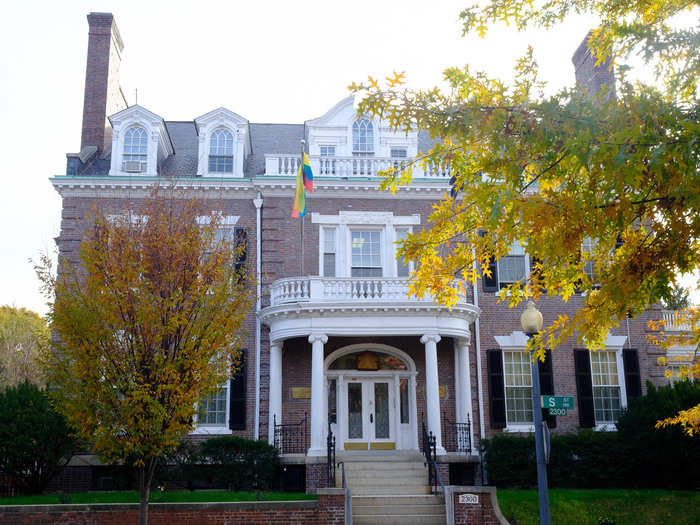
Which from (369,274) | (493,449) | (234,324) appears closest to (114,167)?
(369,274)

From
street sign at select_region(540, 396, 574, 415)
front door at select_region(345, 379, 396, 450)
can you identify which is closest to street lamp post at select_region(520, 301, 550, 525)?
street sign at select_region(540, 396, 574, 415)

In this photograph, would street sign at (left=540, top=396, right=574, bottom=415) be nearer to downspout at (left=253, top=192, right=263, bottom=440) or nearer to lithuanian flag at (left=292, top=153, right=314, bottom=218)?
downspout at (left=253, top=192, right=263, bottom=440)

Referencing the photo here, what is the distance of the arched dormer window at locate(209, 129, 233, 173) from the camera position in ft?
74.9

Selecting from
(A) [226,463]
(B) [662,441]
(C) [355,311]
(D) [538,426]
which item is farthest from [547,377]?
(A) [226,463]

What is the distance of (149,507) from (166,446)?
282 cm

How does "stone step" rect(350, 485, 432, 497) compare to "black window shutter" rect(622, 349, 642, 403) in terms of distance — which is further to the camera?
"black window shutter" rect(622, 349, 642, 403)

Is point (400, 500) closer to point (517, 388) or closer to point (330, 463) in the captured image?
point (330, 463)

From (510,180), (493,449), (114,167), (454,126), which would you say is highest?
(114,167)

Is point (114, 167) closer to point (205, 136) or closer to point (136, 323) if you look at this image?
point (205, 136)

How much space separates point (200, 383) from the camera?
12.2 meters

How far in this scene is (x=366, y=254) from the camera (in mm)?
21688

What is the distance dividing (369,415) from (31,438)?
931cm

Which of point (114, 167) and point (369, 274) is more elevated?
point (114, 167)

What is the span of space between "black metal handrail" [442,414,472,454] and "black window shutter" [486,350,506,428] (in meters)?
1.02
